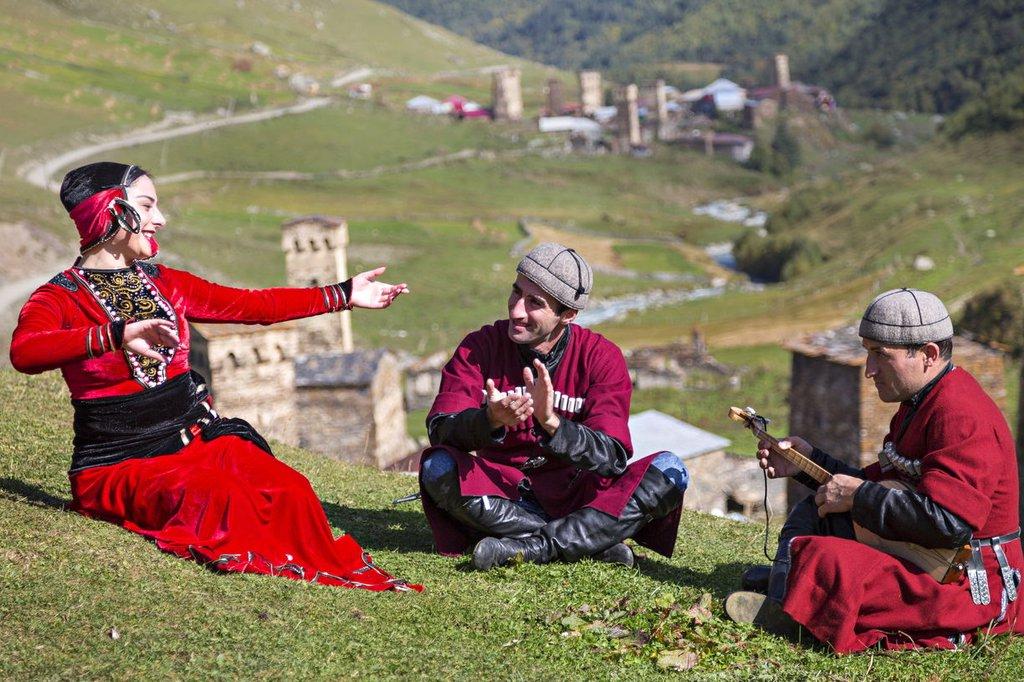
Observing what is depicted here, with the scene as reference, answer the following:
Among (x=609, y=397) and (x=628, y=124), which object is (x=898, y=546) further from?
(x=628, y=124)

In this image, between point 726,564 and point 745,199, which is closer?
point 726,564

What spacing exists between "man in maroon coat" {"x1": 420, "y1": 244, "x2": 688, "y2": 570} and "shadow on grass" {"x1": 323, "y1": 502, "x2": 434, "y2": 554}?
1.71ft

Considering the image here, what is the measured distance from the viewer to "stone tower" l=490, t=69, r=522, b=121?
117438mm

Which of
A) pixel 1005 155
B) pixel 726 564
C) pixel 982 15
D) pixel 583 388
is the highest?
pixel 982 15

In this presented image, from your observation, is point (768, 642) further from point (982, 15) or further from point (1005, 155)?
point (982, 15)

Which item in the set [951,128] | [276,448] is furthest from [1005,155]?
[276,448]

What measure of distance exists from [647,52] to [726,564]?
196 metres

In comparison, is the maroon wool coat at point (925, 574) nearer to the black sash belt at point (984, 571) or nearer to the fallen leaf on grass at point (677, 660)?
the black sash belt at point (984, 571)

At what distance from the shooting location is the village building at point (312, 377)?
61.4 ft

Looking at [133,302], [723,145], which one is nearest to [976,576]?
[133,302]

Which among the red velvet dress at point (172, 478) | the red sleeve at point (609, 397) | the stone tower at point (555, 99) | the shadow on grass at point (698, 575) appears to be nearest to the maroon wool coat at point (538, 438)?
the red sleeve at point (609, 397)

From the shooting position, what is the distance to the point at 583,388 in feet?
22.1

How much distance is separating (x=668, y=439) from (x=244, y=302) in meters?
15.8

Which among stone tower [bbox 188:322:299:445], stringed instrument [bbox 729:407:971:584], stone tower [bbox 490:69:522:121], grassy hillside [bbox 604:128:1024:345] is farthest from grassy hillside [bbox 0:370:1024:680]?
stone tower [bbox 490:69:522:121]
